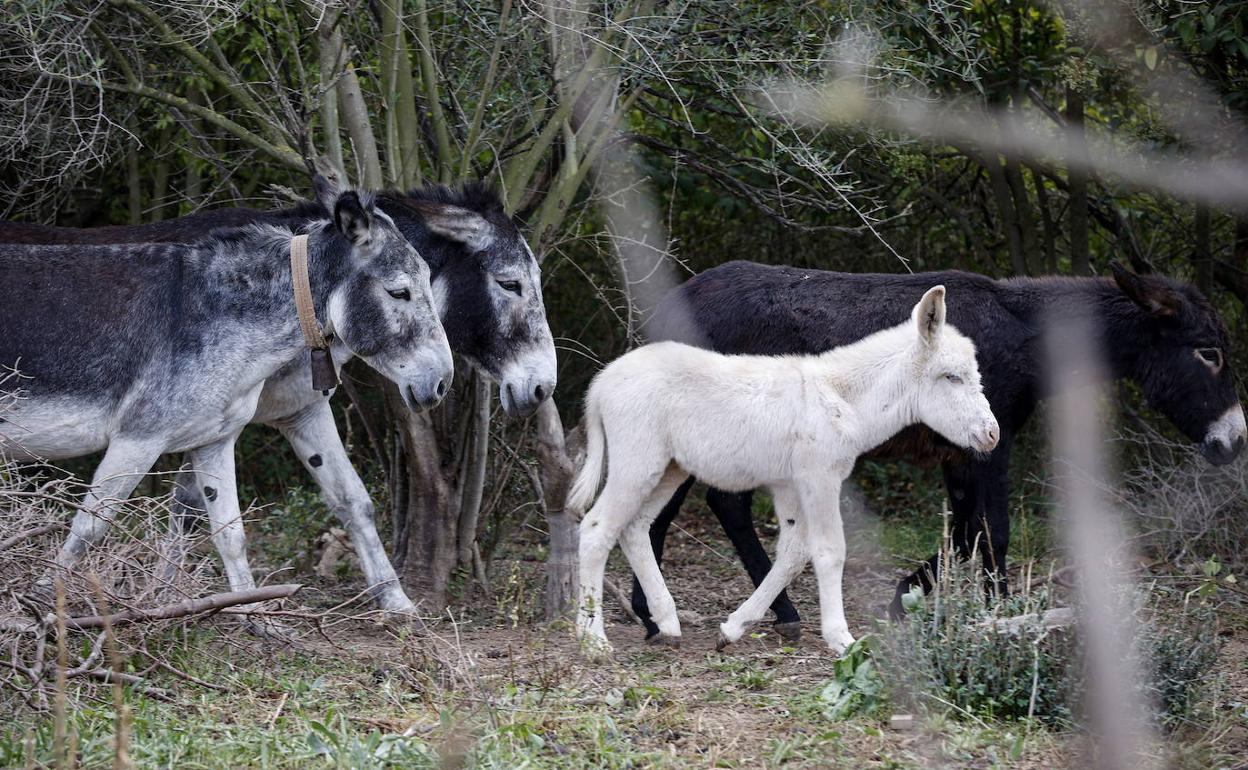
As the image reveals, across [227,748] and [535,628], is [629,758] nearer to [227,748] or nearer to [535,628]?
[227,748]

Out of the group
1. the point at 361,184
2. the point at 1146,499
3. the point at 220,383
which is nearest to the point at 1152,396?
the point at 1146,499

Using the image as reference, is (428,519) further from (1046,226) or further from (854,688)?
(1046,226)

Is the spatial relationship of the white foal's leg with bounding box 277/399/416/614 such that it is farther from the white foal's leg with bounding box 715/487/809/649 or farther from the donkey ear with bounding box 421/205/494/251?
the white foal's leg with bounding box 715/487/809/649

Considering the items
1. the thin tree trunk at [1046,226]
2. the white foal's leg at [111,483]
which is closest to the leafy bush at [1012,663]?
the white foal's leg at [111,483]

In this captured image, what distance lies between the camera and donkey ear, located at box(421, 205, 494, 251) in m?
5.93

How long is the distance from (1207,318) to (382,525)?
4.59m

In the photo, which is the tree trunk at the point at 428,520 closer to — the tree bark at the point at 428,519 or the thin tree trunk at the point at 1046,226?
the tree bark at the point at 428,519

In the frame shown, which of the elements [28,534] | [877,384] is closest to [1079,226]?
[877,384]

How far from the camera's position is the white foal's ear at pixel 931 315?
17.6ft

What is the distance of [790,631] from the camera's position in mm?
6031

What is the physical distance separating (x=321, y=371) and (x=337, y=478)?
2.44ft

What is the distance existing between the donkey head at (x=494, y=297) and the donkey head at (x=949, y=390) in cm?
161

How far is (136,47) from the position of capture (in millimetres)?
6832

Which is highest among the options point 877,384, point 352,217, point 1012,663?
point 877,384
